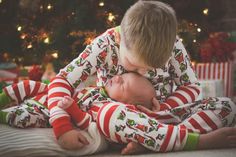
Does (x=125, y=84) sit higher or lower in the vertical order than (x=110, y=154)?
higher

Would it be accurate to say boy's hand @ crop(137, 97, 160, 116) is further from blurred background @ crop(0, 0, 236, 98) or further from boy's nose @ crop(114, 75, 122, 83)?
blurred background @ crop(0, 0, 236, 98)

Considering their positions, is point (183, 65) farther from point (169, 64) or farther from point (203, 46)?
point (203, 46)

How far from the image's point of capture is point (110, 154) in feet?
2.59

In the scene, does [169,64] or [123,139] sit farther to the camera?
[169,64]

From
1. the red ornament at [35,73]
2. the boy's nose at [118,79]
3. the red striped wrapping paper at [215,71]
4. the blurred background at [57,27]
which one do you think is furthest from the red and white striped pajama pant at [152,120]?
the red striped wrapping paper at [215,71]

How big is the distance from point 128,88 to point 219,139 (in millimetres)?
215

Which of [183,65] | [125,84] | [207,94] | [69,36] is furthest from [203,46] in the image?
[125,84]

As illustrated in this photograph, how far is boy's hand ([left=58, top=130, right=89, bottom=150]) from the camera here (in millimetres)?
765

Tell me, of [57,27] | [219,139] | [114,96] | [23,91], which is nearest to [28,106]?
[23,91]

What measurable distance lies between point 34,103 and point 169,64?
0.33 metres

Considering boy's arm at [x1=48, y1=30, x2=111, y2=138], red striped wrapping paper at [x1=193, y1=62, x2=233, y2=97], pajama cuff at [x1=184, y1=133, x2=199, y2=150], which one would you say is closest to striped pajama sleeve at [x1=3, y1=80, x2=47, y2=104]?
boy's arm at [x1=48, y1=30, x2=111, y2=138]

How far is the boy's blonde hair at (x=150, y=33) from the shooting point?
0.76 metres

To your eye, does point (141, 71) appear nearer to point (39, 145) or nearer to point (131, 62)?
point (131, 62)

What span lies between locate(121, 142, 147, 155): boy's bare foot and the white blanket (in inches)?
2.4
